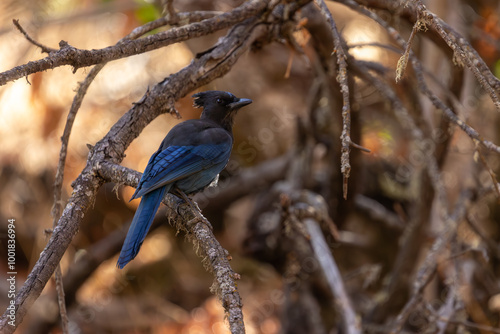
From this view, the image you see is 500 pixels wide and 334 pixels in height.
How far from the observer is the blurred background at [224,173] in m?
4.69

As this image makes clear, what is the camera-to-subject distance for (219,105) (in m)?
3.67

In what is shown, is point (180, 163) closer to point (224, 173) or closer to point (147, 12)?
point (224, 173)

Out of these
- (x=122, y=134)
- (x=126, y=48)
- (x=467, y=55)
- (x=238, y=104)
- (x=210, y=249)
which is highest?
(x=238, y=104)

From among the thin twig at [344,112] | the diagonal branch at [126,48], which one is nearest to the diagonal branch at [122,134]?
the diagonal branch at [126,48]

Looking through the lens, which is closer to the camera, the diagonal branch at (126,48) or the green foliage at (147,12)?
the diagonal branch at (126,48)

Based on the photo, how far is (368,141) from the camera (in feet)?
17.5

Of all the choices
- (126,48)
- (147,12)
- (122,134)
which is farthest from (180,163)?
(147,12)

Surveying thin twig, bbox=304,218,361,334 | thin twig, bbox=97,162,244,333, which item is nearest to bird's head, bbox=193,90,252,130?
thin twig, bbox=304,218,361,334

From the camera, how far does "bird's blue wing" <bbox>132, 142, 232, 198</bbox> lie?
271 centimetres

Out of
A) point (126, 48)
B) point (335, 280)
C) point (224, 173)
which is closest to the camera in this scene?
point (126, 48)

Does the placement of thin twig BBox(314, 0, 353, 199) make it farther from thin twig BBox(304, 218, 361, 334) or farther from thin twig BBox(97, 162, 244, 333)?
thin twig BBox(304, 218, 361, 334)

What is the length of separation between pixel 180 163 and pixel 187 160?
0.26ft

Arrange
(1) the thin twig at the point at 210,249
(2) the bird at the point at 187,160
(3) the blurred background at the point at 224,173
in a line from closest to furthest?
1. (1) the thin twig at the point at 210,249
2. (2) the bird at the point at 187,160
3. (3) the blurred background at the point at 224,173

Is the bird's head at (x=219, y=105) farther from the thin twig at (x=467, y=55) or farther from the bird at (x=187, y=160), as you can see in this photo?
the thin twig at (x=467, y=55)
